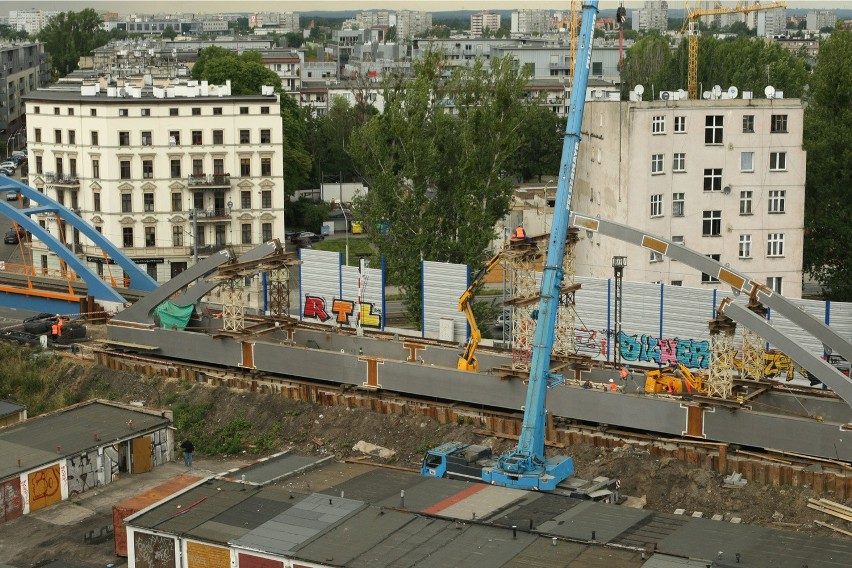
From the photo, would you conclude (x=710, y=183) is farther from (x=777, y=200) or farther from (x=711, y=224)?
(x=777, y=200)

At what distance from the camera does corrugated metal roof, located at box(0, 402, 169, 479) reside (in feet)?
118

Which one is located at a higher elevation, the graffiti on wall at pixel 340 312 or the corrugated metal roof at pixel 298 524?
the graffiti on wall at pixel 340 312

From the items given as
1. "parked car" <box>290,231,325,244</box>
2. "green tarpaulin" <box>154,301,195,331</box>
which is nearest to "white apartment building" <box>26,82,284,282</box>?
"parked car" <box>290,231,325,244</box>

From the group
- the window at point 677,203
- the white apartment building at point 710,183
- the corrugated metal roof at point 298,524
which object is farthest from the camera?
the window at point 677,203

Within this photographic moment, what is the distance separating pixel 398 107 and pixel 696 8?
40223 millimetres

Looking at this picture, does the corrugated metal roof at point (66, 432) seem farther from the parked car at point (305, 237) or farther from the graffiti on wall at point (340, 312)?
the parked car at point (305, 237)

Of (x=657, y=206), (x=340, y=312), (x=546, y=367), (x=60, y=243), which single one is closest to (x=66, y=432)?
(x=546, y=367)

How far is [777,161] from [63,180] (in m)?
37.1

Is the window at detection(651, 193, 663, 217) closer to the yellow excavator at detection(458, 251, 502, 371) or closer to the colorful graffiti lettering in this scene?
the colorful graffiti lettering

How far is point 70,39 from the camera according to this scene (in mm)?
155625

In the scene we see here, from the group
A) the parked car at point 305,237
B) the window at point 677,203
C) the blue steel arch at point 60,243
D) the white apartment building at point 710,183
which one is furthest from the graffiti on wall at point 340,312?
the parked car at point 305,237

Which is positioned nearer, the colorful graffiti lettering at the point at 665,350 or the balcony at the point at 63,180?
the colorful graffiti lettering at the point at 665,350

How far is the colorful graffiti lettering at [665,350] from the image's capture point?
1710 inches

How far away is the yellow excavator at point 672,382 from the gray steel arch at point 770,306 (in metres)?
3.62
